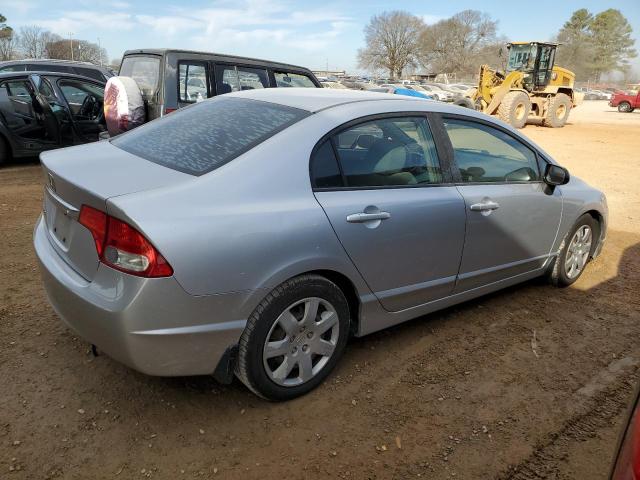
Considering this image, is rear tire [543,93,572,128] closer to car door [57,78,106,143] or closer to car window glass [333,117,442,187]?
car door [57,78,106,143]

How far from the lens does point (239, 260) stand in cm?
221

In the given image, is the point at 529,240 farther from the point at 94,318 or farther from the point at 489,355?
the point at 94,318

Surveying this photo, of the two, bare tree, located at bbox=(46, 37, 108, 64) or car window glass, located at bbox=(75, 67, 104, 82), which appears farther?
bare tree, located at bbox=(46, 37, 108, 64)

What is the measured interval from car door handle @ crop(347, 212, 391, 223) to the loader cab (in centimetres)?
2009

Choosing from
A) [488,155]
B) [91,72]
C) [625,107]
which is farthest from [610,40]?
[488,155]

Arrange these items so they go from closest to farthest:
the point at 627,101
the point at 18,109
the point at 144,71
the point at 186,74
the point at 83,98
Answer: the point at 186,74
the point at 144,71
the point at 18,109
the point at 83,98
the point at 627,101

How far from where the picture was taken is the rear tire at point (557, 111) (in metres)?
20.4

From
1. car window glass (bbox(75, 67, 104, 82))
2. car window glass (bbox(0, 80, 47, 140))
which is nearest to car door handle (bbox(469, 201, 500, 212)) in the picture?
car window glass (bbox(0, 80, 47, 140))

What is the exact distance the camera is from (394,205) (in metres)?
2.78

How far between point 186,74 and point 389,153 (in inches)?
172

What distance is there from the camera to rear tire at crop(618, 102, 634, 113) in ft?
115

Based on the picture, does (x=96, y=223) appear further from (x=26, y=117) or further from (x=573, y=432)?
(x=26, y=117)

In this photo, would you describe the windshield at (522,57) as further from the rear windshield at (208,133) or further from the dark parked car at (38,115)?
the rear windshield at (208,133)

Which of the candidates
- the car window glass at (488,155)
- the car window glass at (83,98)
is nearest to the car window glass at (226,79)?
the car window glass at (83,98)
